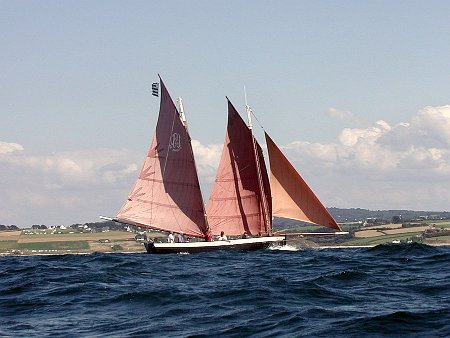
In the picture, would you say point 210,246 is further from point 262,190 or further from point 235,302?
point 235,302

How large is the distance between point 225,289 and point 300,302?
4.86m

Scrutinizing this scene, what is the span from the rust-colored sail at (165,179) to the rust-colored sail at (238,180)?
2.56m

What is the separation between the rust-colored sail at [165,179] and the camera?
73.2 m

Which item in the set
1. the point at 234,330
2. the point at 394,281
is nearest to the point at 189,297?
the point at 234,330

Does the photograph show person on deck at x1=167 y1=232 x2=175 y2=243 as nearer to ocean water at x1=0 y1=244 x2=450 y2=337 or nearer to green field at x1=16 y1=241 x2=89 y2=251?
ocean water at x1=0 y1=244 x2=450 y2=337

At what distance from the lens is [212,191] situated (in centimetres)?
7556

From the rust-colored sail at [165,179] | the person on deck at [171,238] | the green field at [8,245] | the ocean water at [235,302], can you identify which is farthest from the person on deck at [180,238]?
the green field at [8,245]

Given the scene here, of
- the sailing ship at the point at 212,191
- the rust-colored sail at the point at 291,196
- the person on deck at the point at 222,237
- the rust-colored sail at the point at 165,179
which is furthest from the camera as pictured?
the person on deck at the point at 222,237

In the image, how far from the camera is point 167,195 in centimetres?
7350

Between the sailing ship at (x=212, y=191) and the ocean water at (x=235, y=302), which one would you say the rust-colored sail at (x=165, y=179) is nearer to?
the sailing ship at (x=212, y=191)

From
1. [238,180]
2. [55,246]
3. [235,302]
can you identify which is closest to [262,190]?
[238,180]

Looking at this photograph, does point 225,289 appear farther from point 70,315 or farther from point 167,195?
point 167,195

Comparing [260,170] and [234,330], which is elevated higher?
[260,170]

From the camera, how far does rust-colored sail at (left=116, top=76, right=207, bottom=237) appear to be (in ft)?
240
